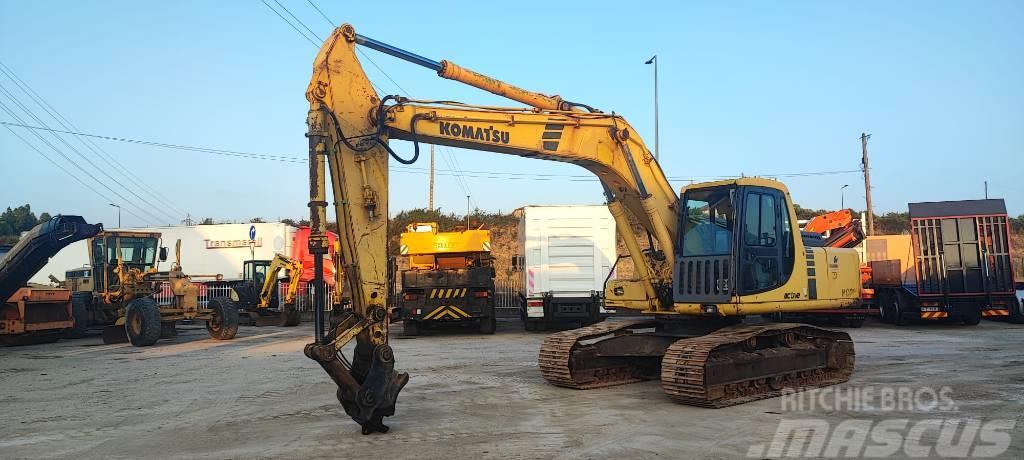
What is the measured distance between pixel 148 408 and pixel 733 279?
7.43 meters

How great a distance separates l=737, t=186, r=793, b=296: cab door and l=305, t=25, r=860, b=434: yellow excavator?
2cm

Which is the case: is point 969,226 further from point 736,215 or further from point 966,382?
point 736,215

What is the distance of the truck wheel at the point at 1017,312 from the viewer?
21469 mm

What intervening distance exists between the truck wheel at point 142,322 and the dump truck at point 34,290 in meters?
2.12

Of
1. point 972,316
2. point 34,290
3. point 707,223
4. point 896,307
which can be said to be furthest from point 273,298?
point 972,316

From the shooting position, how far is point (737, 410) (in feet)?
26.7

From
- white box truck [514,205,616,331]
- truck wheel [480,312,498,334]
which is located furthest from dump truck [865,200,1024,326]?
truck wheel [480,312,498,334]

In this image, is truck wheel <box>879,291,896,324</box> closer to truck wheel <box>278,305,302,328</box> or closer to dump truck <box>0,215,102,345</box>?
truck wheel <box>278,305,302,328</box>

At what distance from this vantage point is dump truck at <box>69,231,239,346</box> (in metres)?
17.7

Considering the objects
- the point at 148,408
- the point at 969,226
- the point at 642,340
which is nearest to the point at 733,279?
the point at 642,340

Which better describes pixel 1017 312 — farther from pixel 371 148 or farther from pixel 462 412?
pixel 371 148

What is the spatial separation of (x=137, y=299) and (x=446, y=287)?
7.71 meters

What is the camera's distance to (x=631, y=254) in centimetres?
1017

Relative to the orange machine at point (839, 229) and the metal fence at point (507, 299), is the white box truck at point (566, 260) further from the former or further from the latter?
the metal fence at point (507, 299)
